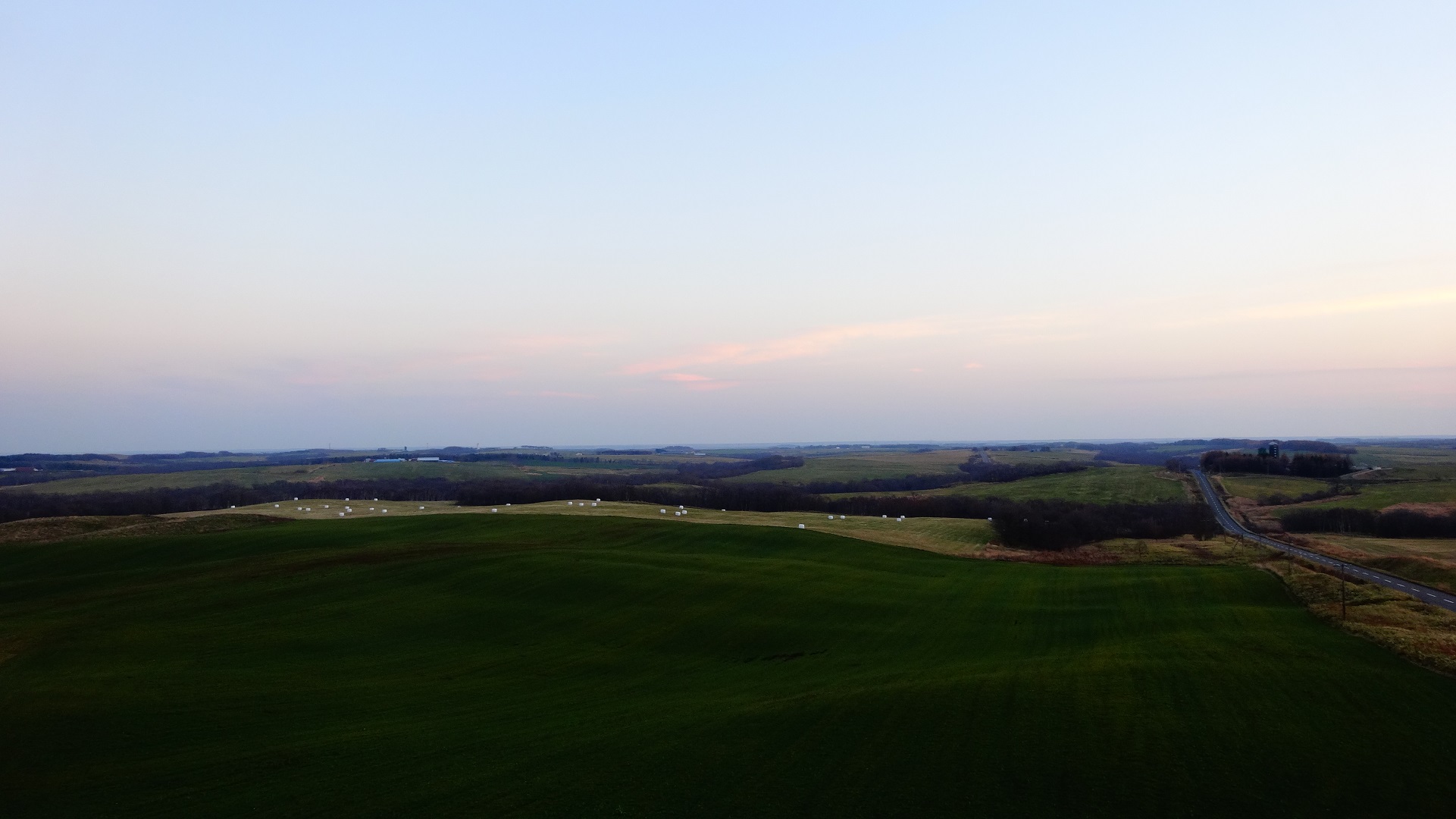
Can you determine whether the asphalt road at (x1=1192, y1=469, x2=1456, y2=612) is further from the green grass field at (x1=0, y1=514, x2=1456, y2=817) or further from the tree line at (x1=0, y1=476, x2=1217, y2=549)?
the green grass field at (x1=0, y1=514, x2=1456, y2=817)

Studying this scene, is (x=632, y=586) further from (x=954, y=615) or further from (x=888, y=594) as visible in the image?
(x=954, y=615)

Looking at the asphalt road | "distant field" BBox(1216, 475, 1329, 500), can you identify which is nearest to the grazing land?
the asphalt road

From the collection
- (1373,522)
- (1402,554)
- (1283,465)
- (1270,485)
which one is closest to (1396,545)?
(1402,554)

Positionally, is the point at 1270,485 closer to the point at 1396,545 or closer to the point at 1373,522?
the point at 1373,522

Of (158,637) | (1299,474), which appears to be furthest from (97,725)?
(1299,474)

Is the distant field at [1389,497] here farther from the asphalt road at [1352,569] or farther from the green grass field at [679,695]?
the green grass field at [679,695]

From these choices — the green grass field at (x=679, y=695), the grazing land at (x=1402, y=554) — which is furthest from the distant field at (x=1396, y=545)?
the green grass field at (x=679, y=695)

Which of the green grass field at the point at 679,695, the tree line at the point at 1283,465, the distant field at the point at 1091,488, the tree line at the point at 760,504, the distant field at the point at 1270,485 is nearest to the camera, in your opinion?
the green grass field at the point at 679,695
